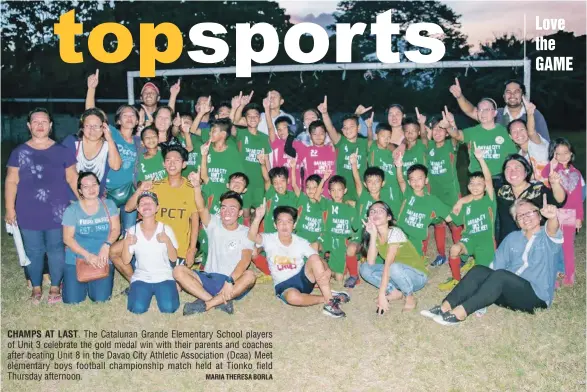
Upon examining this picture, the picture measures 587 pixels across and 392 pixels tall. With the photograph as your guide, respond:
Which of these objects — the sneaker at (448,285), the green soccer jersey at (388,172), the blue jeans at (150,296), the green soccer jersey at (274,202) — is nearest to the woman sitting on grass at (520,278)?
the sneaker at (448,285)

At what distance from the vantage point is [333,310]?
5043 millimetres

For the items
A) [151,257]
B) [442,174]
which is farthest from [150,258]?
[442,174]

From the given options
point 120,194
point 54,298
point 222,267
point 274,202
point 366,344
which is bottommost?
point 366,344

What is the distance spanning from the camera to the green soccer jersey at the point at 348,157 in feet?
21.3

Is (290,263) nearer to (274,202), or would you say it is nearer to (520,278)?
(274,202)

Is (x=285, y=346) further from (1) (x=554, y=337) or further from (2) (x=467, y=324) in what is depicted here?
(1) (x=554, y=337)

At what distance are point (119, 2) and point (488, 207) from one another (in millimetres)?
21118

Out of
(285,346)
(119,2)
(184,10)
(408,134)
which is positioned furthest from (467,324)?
(119,2)

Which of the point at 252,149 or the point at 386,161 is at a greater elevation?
the point at 252,149

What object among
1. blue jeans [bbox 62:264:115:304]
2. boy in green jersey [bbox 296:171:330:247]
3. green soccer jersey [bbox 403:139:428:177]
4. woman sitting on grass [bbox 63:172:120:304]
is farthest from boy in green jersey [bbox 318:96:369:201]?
blue jeans [bbox 62:264:115:304]

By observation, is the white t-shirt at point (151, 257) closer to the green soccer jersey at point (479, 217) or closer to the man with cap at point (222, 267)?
the man with cap at point (222, 267)

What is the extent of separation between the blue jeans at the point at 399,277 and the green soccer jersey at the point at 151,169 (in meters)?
2.27

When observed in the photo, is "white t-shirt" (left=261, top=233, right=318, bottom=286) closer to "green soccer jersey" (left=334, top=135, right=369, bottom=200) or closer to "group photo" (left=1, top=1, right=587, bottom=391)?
"group photo" (left=1, top=1, right=587, bottom=391)

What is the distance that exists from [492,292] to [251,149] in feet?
10.6
